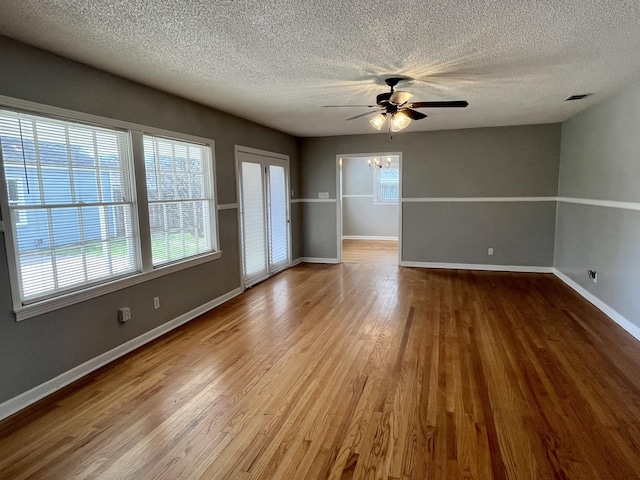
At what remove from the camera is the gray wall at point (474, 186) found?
19.3 ft

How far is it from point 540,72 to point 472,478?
318cm

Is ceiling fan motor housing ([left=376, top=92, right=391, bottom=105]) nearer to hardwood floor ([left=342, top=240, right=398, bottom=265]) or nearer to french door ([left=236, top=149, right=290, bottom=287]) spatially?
french door ([left=236, top=149, right=290, bottom=287])

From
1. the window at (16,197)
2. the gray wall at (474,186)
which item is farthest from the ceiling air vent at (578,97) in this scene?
the window at (16,197)

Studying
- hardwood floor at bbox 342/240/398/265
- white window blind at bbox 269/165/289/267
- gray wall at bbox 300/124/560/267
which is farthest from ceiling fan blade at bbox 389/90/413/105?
hardwood floor at bbox 342/240/398/265

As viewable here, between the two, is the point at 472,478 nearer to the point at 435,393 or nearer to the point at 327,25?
the point at 435,393

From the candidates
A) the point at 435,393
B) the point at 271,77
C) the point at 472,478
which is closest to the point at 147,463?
the point at 472,478

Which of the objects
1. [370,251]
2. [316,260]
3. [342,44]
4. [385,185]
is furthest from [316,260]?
[342,44]

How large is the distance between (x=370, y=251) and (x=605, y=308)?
4740 mm

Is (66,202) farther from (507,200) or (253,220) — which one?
(507,200)

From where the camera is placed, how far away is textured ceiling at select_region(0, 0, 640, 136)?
2008mm

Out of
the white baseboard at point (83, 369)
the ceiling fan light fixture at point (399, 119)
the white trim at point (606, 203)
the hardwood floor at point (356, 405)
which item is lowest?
the hardwood floor at point (356, 405)

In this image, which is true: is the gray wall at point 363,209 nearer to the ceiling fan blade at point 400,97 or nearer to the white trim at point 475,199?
the white trim at point 475,199

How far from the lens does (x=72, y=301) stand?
2.73 metres

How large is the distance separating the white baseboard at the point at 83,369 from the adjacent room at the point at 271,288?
2cm
